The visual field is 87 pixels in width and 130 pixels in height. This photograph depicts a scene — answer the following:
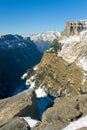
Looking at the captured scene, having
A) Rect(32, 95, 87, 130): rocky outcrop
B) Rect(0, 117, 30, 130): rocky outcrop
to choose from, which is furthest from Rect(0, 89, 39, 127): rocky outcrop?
Rect(32, 95, 87, 130): rocky outcrop

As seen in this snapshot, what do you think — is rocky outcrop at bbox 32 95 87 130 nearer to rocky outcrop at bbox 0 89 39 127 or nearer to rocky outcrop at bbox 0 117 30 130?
rocky outcrop at bbox 0 117 30 130

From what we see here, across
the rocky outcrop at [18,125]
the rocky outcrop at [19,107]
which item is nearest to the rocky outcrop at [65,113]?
the rocky outcrop at [18,125]

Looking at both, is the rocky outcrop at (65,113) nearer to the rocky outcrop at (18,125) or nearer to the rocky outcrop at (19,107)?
the rocky outcrop at (18,125)

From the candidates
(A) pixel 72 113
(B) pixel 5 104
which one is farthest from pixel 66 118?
(B) pixel 5 104

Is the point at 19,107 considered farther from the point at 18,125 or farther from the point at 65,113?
the point at 65,113

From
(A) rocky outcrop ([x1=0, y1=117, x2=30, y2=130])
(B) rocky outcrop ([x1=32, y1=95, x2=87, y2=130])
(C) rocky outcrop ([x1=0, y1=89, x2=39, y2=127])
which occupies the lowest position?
(C) rocky outcrop ([x1=0, y1=89, x2=39, y2=127])

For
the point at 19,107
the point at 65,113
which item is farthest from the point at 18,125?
the point at 19,107

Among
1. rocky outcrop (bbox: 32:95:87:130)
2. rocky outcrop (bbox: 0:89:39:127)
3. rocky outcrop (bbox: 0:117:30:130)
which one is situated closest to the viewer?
rocky outcrop (bbox: 32:95:87:130)
